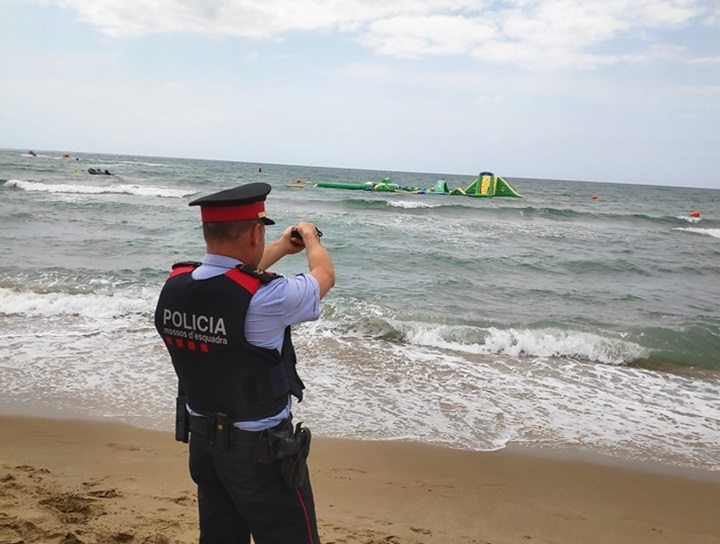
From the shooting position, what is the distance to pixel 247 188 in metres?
1.84

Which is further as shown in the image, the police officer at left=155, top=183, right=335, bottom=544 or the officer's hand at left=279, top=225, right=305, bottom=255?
the officer's hand at left=279, top=225, right=305, bottom=255

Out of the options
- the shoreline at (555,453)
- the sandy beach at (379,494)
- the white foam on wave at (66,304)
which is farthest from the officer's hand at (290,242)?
the white foam on wave at (66,304)

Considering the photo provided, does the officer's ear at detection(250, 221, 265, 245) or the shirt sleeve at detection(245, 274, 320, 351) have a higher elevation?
the officer's ear at detection(250, 221, 265, 245)

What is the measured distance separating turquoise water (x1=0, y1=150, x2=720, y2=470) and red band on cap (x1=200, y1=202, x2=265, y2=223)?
11.3 ft

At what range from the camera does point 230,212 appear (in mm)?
A: 1786

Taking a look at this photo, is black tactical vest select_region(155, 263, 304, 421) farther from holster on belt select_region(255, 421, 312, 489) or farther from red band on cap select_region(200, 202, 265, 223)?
red band on cap select_region(200, 202, 265, 223)

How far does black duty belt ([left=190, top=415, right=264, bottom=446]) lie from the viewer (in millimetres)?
1831

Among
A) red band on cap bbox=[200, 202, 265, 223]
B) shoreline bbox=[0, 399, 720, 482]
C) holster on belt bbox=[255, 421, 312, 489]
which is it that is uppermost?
red band on cap bbox=[200, 202, 265, 223]

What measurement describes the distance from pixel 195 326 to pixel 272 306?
257mm

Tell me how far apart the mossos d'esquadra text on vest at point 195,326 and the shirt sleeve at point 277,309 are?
0.28ft

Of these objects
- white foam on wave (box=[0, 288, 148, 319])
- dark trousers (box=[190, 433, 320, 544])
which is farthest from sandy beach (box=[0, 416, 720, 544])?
white foam on wave (box=[0, 288, 148, 319])

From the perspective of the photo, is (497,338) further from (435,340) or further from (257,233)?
(257,233)

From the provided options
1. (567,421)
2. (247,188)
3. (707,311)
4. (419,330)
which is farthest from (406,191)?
(247,188)

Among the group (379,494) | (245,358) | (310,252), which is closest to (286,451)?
(245,358)
